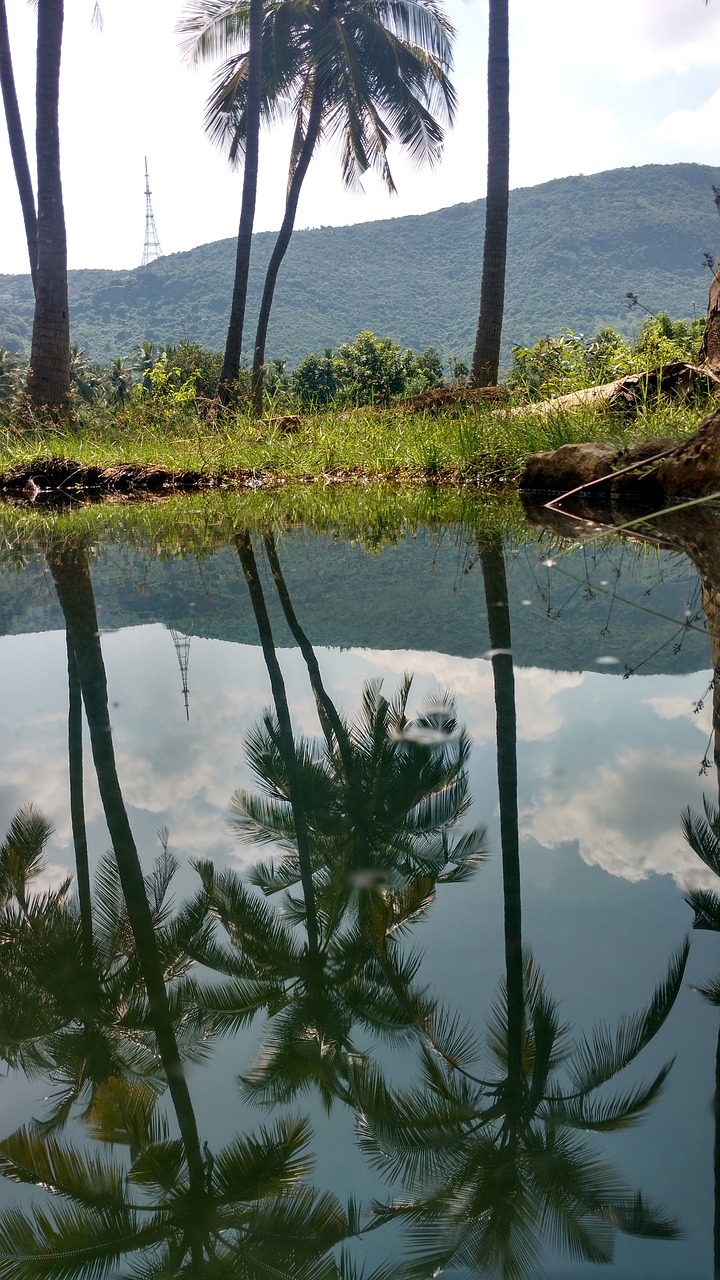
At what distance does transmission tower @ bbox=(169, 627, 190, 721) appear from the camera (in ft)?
5.82

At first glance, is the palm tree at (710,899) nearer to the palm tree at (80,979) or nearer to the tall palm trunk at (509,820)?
the tall palm trunk at (509,820)

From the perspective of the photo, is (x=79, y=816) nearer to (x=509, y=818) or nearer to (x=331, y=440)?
(x=509, y=818)

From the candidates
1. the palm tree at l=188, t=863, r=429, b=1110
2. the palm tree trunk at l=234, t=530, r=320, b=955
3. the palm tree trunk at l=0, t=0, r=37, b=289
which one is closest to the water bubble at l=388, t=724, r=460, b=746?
the palm tree trunk at l=234, t=530, r=320, b=955

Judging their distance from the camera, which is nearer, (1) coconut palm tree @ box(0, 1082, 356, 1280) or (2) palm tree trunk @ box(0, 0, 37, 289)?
(1) coconut palm tree @ box(0, 1082, 356, 1280)

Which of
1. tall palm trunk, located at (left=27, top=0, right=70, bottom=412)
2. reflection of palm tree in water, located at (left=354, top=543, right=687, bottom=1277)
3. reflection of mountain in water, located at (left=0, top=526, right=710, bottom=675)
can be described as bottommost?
reflection of palm tree in water, located at (left=354, top=543, right=687, bottom=1277)

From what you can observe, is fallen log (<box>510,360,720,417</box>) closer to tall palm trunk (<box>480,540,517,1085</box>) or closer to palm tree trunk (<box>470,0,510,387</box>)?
palm tree trunk (<box>470,0,510,387</box>)

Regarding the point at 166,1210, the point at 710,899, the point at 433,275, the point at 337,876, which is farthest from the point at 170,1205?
the point at 433,275

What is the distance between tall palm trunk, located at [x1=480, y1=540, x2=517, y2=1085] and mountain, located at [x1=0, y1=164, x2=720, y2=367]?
89423mm

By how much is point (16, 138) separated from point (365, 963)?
15.4m

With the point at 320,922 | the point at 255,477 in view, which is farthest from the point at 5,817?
the point at 255,477

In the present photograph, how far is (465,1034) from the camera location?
0.75 m

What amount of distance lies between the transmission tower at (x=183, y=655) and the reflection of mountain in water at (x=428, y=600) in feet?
0.20

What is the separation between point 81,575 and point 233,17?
16.9m

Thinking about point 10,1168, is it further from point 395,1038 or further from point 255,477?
point 255,477
